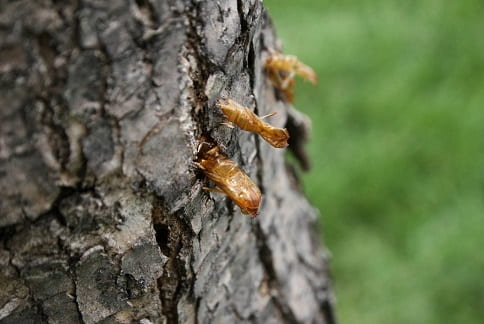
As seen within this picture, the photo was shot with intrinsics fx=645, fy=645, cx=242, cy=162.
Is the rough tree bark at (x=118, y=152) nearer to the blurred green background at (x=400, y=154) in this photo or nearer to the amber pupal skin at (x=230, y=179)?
the amber pupal skin at (x=230, y=179)

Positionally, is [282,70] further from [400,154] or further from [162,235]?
[400,154]

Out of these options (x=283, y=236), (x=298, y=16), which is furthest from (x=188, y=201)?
(x=298, y=16)

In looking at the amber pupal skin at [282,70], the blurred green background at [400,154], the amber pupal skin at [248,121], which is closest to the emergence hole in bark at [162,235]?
the amber pupal skin at [248,121]

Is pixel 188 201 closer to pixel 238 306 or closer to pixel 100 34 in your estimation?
pixel 100 34

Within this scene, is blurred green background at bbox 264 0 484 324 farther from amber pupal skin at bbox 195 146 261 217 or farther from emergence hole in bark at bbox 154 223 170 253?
emergence hole in bark at bbox 154 223 170 253

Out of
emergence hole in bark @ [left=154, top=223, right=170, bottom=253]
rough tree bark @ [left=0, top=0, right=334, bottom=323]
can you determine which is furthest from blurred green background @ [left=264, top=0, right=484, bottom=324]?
emergence hole in bark @ [left=154, top=223, right=170, bottom=253]

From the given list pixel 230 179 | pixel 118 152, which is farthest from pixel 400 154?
pixel 118 152
